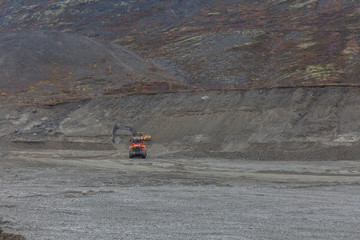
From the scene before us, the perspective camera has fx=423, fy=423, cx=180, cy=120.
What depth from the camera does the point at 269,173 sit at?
21438 millimetres

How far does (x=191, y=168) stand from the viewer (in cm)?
2314

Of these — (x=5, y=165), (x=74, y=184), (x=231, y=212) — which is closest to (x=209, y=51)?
(x=5, y=165)

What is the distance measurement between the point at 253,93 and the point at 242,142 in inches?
259

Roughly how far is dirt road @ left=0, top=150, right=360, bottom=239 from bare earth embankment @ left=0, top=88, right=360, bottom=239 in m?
0.04

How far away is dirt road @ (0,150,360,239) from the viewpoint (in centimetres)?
1023

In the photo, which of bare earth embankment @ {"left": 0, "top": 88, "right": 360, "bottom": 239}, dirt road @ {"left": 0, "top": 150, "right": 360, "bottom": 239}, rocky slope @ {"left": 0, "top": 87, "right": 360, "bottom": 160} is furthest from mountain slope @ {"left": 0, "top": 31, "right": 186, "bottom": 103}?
dirt road @ {"left": 0, "top": 150, "right": 360, "bottom": 239}

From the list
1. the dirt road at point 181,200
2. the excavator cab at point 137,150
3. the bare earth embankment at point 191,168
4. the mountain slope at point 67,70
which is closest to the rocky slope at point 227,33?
the mountain slope at point 67,70

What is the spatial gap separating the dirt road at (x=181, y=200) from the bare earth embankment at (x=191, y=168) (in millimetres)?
44

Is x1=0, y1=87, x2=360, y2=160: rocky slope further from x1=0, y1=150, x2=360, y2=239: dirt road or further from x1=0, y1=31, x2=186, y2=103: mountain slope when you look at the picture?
x1=0, y1=31, x2=186, y2=103: mountain slope

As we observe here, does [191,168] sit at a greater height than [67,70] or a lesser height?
lesser

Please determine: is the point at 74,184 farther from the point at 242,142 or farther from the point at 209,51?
the point at 209,51

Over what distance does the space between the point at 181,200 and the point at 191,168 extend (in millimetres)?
9315

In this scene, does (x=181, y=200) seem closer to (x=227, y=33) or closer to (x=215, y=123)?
(x=215, y=123)

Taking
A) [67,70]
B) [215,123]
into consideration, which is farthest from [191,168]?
[67,70]
